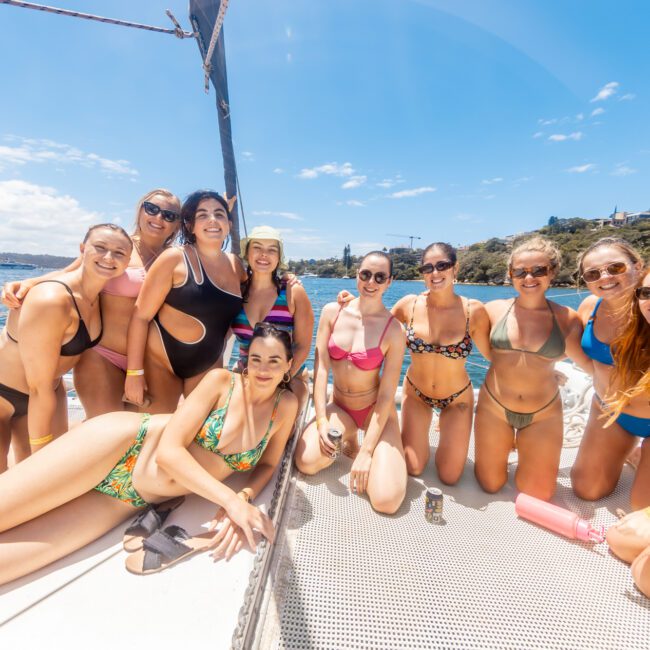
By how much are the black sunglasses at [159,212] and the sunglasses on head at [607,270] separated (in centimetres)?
333

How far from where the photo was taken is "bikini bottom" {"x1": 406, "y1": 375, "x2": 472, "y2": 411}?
124 inches

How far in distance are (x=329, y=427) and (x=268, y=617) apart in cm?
137

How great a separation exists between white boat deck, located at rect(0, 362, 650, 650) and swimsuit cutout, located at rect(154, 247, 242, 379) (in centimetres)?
102

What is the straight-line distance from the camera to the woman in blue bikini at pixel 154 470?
170 centimetres

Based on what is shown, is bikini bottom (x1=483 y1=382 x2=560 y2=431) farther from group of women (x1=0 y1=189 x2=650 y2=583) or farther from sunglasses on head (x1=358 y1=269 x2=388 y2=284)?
sunglasses on head (x1=358 y1=269 x2=388 y2=284)

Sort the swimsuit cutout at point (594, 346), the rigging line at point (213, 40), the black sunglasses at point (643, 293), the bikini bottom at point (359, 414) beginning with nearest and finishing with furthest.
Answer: the black sunglasses at point (643, 293)
the swimsuit cutout at point (594, 346)
the bikini bottom at point (359, 414)
the rigging line at point (213, 40)

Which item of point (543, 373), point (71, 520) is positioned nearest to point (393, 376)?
point (543, 373)

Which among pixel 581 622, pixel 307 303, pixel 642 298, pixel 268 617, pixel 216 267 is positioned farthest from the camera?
pixel 307 303

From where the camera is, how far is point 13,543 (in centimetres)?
164

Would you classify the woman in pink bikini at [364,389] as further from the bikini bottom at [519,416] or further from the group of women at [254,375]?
the bikini bottom at [519,416]

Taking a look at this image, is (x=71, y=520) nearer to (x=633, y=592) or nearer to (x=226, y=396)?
(x=226, y=396)

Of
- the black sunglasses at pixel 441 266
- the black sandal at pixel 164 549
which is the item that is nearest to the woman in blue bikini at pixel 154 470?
the black sandal at pixel 164 549

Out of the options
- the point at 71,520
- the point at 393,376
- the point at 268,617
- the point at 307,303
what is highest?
the point at 307,303

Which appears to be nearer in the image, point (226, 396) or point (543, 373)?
point (226, 396)
